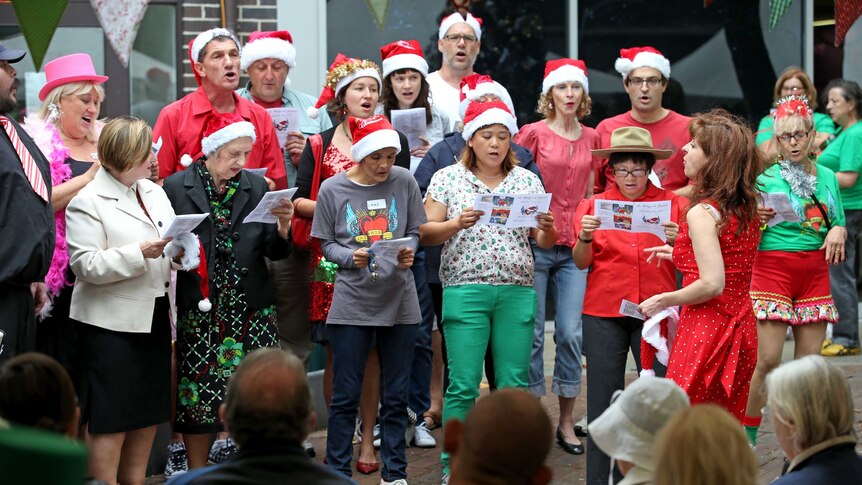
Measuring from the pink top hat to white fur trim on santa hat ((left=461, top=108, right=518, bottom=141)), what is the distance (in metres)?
1.93

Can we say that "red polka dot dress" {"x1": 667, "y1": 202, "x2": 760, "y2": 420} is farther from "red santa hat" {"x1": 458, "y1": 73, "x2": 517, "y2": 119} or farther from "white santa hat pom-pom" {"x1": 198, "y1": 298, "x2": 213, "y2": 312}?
"white santa hat pom-pom" {"x1": 198, "y1": 298, "x2": 213, "y2": 312}

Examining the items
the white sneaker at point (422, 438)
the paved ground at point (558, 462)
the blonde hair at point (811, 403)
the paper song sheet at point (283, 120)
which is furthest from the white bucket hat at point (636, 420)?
the paper song sheet at point (283, 120)

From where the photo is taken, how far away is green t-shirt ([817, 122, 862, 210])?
9.23 m

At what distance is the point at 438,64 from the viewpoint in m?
9.74

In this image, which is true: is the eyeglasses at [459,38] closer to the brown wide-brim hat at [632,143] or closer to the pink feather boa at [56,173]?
the brown wide-brim hat at [632,143]

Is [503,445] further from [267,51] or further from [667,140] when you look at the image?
[667,140]

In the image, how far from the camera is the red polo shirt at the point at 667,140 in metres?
7.16

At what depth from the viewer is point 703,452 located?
2721mm

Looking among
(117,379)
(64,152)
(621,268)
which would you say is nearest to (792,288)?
(621,268)

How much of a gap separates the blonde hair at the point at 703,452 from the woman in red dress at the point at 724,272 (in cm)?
228

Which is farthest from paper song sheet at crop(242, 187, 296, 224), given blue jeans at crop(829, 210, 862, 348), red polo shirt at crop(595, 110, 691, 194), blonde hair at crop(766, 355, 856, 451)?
blue jeans at crop(829, 210, 862, 348)

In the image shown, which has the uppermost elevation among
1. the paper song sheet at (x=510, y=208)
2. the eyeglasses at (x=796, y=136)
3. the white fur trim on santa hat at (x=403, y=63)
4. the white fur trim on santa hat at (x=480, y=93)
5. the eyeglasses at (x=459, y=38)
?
the eyeglasses at (x=459, y=38)

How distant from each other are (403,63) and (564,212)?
1.29 meters

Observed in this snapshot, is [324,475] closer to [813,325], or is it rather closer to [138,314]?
[138,314]
